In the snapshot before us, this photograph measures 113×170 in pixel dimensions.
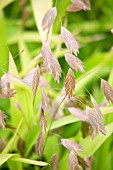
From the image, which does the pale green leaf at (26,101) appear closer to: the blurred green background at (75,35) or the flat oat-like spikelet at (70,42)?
the blurred green background at (75,35)

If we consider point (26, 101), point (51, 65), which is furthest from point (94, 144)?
point (51, 65)

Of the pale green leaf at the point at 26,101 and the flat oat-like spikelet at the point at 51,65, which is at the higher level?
the flat oat-like spikelet at the point at 51,65

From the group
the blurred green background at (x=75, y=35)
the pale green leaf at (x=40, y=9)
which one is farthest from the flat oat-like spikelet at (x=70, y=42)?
the pale green leaf at (x=40, y=9)

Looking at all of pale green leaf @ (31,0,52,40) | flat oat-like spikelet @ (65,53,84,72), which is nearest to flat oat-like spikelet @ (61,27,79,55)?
flat oat-like spikelet @ (65,53,84,72)

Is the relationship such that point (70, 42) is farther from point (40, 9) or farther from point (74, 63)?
point (40, 9)

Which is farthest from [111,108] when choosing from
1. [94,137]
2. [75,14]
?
[75,14]

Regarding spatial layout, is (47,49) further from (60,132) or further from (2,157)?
(60,132)

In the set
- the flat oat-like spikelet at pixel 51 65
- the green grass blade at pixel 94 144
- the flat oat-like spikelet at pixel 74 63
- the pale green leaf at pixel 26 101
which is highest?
the flat oat-like spikelet at pixel 51 65

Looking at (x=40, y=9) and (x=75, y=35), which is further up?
(x=40, y=9)
